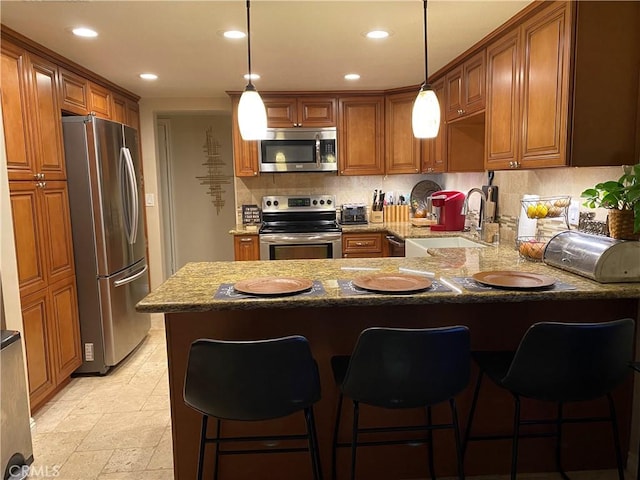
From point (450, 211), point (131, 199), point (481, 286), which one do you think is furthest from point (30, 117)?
point (450, 211)

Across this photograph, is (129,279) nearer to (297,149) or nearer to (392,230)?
(297,149)

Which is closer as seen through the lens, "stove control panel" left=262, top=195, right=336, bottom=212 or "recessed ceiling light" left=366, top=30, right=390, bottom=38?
"recessed ceiling light" left=366, top=30, right=390, bottom=38

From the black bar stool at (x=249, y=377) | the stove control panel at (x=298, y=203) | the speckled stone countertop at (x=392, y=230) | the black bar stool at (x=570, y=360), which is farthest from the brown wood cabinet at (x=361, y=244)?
the black bar stool at (x=249, y=377)

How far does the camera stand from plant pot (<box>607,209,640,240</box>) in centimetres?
192

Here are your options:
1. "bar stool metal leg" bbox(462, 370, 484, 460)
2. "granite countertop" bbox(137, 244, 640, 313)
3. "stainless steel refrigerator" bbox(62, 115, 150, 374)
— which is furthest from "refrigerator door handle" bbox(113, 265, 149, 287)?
"bar stool metal leg" bbox(462, 370, 484, 460)

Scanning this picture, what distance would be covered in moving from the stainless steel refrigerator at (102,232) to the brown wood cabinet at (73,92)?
0.62 ft

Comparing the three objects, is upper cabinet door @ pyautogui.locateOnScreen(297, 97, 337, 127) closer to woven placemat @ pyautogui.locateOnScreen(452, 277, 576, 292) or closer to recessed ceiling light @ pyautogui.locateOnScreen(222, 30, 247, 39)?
recessed ceiling light @ pyautogui.locateOnScreen(222, 30, 247, 39)

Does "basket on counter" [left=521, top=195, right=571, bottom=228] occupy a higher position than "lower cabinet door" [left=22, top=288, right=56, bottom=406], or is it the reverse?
"basket on counter" [left=521, top=195, right=571, bottom=228]

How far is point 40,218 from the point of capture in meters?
2.76

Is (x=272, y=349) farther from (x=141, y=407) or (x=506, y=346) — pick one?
(x=141, y=407)

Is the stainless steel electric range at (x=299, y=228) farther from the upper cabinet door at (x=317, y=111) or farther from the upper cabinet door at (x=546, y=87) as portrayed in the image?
the upper cabinet door at (x=546, y=87)

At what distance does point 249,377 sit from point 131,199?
2569 millimetres

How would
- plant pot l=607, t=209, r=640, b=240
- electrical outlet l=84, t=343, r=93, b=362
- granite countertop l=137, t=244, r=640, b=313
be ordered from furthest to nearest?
electrical outlet l=84, t=343, r=93, b=362, plant pot l=607, t=209, r=640, b=240, granite countertop l=137, t=244, r=640, b=313

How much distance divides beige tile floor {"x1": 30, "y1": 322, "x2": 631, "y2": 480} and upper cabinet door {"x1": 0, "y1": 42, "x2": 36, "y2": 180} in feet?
4.64
